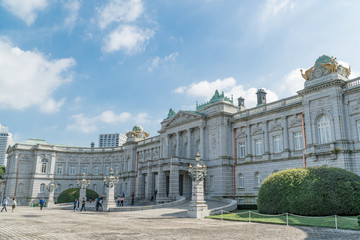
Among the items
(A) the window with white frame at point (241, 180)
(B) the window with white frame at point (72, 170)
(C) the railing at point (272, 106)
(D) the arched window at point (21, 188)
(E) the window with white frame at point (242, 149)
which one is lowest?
(D) the arched window at point (21, 188)

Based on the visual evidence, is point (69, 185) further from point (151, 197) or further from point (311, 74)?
point (311, 74)

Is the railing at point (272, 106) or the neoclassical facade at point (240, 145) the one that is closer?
the neoclassical facade at point (240, 145)

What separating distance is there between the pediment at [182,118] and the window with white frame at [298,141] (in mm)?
16612

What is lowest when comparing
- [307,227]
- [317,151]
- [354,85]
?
[307,227]

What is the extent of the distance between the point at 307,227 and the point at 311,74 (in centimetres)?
2388

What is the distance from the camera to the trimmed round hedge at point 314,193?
2431cm

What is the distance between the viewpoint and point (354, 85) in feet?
117

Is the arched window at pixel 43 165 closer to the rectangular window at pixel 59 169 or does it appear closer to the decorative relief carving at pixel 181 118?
the rectangular window at pixel 59 169

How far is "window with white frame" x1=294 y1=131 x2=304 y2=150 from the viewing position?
135ft

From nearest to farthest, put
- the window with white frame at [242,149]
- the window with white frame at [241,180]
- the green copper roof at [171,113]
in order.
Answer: the window with white frame at [241,180]
the window with white frame at [242,149]
the green copper roof at [171,113]

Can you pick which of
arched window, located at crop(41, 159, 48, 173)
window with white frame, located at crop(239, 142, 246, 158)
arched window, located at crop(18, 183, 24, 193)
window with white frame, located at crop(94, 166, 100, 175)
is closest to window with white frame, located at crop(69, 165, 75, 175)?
window with white frame, located at crop(94, 166, 100, 175)

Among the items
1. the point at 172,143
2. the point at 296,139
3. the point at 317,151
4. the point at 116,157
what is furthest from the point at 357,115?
the point at 116,157

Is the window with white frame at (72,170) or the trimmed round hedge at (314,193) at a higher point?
the window with white frame at (72,170)

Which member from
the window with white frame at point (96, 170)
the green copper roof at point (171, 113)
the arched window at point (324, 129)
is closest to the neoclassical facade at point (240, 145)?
the arched window at point (324, 129)
